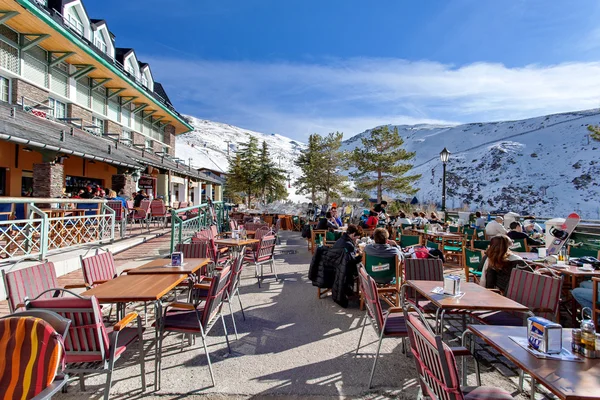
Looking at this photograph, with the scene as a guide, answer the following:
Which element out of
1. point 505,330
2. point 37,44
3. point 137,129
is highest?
point 37,44

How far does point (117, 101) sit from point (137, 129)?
8.13 feet

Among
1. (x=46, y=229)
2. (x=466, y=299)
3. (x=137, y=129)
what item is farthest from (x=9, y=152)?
(x=466, y=299)

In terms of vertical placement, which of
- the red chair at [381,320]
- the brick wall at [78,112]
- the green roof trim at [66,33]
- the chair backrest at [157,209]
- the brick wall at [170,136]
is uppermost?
the green roof trim at [66,33]

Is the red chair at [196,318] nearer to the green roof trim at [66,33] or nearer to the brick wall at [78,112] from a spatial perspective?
the green roof trim at [66,33]

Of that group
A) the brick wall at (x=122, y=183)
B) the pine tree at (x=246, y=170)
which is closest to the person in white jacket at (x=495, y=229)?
the brick wall at (x=122, y=183)

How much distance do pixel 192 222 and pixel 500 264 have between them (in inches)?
333

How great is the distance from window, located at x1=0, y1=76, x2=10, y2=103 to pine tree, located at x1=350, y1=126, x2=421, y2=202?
26.0 m

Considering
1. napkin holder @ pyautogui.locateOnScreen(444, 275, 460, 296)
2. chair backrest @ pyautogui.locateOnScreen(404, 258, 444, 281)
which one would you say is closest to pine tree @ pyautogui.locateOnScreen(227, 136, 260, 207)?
chair backrest @ pyautogui.locateOnScreen(404, 258, 444, 281)

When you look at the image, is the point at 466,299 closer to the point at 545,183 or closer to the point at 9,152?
the point at 9,152

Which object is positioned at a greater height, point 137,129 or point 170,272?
point 137,129

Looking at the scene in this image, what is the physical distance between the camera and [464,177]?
72.5 meters

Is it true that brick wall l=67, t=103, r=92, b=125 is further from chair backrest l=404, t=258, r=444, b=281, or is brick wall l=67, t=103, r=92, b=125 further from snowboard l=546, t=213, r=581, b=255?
snowboard l=546, t=213, r=581, b=255

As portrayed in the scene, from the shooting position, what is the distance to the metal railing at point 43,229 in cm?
550

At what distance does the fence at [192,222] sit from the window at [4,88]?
743cm
